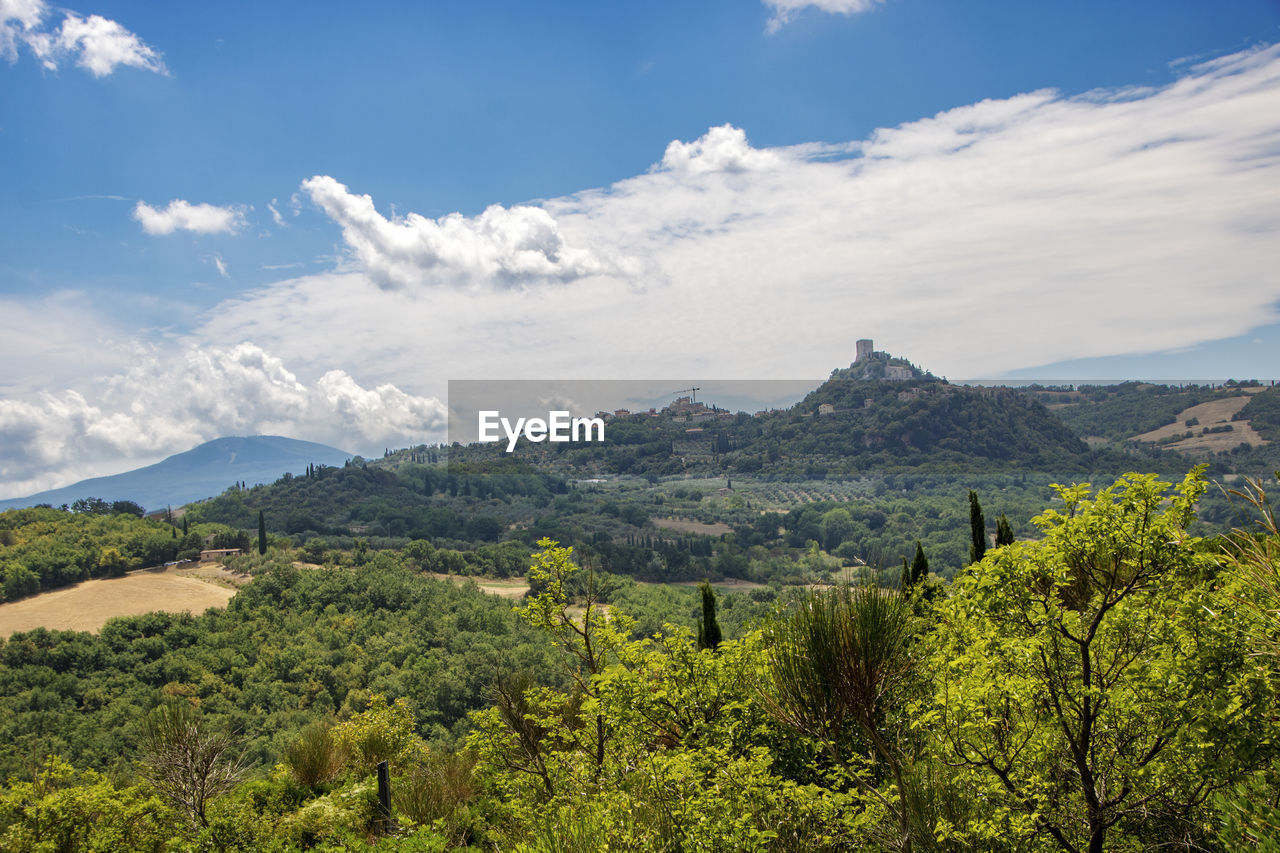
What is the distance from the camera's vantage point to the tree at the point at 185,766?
7672 mm

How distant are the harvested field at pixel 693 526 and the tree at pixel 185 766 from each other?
106 meters

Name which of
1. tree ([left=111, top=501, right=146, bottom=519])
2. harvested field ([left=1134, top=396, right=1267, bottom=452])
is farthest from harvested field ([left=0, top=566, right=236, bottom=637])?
harvested field ([left=1134, top=396, right=1267, bottom=452])

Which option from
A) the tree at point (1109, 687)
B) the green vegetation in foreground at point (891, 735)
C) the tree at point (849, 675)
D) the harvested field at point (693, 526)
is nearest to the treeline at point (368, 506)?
the harvested field at point (693, 526)

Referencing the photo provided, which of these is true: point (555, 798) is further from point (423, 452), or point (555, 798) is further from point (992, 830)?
point (423, 452)

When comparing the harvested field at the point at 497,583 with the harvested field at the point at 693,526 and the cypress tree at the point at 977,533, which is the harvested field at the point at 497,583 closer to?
the harvested field at the point at 693,526

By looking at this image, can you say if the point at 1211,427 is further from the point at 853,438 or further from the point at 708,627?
the point at 708,627

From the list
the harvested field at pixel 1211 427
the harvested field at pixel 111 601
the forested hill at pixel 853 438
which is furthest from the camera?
the forested hill at pixel 853 438

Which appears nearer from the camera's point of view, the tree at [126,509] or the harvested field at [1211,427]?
the tree at [126,509]

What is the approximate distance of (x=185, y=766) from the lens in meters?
7.74

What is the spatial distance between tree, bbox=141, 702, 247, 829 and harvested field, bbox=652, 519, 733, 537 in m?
106

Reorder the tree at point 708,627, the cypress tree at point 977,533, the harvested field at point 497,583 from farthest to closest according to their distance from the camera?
the harvested field at point 497,583, the cypress tree at point 977,533, the tree at point 708,627

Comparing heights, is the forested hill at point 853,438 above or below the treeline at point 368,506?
above

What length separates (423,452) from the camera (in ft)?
620

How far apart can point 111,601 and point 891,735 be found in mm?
64533
